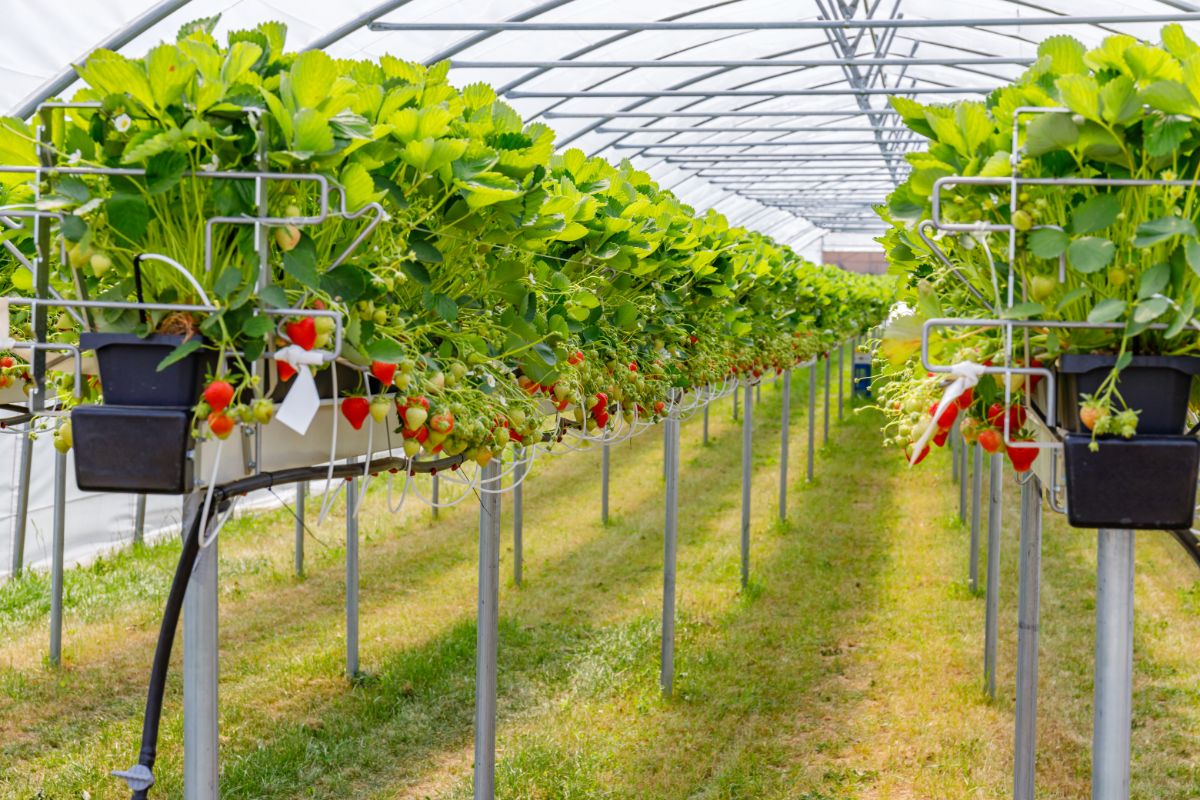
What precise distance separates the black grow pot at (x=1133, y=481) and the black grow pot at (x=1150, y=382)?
40 mm

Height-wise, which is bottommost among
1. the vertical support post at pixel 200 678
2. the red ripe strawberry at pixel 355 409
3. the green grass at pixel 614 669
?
the green grass at pixel 614 669

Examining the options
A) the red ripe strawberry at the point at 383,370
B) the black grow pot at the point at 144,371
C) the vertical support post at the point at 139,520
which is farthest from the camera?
the vertical support post at the point at 139,520

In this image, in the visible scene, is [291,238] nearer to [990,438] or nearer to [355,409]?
[355,409]

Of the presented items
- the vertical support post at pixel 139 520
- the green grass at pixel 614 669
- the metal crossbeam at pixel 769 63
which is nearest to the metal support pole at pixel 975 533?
the green grass at pixel 614 669

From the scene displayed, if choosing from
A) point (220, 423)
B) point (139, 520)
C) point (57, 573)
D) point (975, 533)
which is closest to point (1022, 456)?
point (220, 423)

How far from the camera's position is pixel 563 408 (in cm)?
310

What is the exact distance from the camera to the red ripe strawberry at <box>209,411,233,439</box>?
1.70 m

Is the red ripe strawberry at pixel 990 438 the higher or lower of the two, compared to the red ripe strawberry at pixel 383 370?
lower

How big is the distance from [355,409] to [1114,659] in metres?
1.32

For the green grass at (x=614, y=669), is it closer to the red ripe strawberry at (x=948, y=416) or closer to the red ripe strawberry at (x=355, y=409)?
the red ripe strawberry at (x=355, y=409)

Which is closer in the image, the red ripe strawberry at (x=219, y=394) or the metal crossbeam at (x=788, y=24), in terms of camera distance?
the red ripe strawberry at (x=219, y=394)

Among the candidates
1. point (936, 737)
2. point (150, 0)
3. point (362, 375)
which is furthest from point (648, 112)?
point (362, 375)

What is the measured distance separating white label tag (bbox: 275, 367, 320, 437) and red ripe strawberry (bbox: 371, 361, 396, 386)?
7.3 inches

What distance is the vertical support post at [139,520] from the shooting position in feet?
28.0
